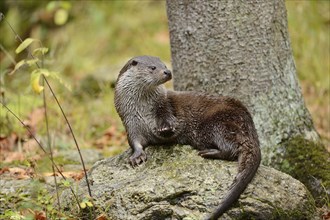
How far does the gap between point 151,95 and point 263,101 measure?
94cm

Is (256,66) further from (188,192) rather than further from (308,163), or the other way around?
(188,192)

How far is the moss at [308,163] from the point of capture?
4977 millimetres

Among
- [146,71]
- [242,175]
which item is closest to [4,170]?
[146,71]

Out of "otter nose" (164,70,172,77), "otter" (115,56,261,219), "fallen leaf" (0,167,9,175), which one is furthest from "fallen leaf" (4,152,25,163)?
"otter nose" (164,70,172,77)

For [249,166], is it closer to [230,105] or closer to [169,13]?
[230,105]

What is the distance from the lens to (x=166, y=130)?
4.46m

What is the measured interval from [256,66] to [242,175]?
124 cm

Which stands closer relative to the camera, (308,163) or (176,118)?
(176,118)

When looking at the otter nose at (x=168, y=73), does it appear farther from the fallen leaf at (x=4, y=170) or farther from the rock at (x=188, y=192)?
the fallen leaf at (x=4, y=170)

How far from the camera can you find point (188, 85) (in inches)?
207

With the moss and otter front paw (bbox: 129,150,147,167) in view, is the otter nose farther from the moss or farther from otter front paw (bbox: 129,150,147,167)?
the moss

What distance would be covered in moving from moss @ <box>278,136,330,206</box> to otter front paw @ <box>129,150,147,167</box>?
1237 millimetres

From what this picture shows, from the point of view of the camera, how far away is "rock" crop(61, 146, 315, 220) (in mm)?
3982

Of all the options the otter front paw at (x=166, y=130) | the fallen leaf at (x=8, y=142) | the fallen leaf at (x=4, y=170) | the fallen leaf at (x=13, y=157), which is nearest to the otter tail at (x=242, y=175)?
the otter front paw at (x=166, y=130)
